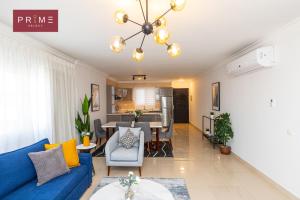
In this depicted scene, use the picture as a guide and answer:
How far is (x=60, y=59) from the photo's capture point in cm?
384

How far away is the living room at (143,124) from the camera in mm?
2078

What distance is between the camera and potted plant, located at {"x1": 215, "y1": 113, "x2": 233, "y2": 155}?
4.54 meters

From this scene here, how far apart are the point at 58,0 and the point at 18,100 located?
5.40 ft

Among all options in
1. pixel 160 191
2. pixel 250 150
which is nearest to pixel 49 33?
pixel 160 191

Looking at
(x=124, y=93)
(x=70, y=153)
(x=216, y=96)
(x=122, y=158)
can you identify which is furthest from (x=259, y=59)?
(x=124, y=93)

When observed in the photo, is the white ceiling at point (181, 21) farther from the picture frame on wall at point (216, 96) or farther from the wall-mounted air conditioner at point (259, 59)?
the picture frame on wall at point (216, 96)

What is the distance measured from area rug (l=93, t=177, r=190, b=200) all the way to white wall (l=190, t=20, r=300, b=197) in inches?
59.8

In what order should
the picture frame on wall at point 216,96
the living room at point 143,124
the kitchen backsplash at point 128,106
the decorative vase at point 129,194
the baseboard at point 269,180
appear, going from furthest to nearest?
the kitchen backsplash at point 128,106 → the picture frame on wall at point 216,96 → the baseboard at point 269,180 → the living room at point 143,124 → the decorative vase at point 129,194

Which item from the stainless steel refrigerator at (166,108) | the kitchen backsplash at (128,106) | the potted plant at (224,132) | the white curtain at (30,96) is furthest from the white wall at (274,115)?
the kitchen backsplash at (128,106)

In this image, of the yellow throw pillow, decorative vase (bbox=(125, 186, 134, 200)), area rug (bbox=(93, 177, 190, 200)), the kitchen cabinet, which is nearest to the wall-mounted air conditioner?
area rug (bbox=(93, 177, 190, 200))

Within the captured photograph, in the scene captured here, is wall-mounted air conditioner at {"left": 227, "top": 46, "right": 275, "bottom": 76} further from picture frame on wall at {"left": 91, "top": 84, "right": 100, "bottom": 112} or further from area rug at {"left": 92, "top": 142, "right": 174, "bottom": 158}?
picture frame on wall at {"left": 91, "top": 84, "right": 100, "bottom": 112}

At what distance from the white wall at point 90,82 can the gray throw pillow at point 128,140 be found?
172cm

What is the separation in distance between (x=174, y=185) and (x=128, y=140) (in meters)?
1.27

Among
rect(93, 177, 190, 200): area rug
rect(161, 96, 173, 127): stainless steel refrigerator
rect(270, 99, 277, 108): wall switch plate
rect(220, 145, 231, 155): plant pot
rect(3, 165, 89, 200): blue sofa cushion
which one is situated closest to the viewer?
rect(3, 165, 89, 200): blue sofa cushion
